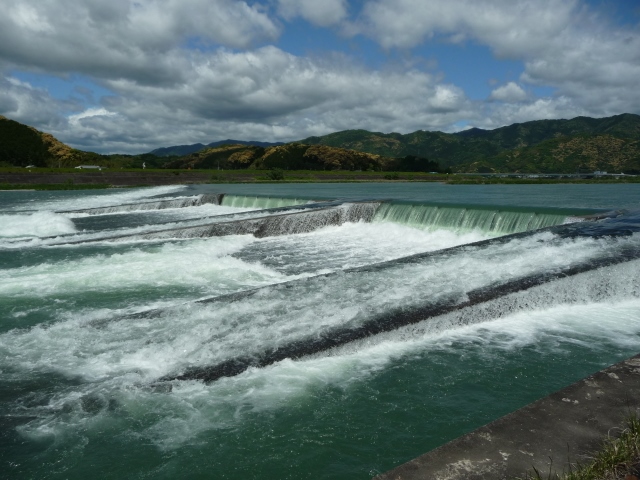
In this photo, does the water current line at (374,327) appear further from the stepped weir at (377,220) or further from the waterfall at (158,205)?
the waterfall at (158,205)

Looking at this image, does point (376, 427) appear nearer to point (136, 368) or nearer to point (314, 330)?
Answer: point (314, 330)

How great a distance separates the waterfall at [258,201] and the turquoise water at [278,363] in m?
11.2

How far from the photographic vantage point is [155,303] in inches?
308

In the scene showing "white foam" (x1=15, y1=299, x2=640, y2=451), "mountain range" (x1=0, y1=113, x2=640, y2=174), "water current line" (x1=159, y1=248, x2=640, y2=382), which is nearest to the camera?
"white foam" (x1=15, y1=299, x2=640, y2=451)

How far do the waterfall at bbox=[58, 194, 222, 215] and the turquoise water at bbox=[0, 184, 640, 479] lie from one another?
429 inches

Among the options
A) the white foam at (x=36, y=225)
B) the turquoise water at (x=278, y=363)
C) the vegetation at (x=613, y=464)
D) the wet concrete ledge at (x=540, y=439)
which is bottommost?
the white foam at (x=36, y=225)

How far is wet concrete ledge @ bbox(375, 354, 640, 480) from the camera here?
2.58 meters

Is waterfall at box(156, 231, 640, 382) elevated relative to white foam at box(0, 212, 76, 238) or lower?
elevated

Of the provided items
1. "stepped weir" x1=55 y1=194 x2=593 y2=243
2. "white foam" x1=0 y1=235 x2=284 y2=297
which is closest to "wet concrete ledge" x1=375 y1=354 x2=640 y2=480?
"white foam" x1=0 y1=235 x2=284 y2=297

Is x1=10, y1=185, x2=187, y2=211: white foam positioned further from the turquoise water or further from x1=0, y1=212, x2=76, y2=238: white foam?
the turquoise water

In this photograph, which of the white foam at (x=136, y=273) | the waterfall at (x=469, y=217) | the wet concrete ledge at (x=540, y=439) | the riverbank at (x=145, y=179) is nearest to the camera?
the wet concrete ledge at (x=540, y=439)

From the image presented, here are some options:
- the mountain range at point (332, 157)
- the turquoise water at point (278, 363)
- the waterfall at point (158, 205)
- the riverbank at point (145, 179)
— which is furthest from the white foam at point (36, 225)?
the mountain range at point (332, 157)

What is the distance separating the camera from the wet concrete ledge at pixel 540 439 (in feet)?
8.46

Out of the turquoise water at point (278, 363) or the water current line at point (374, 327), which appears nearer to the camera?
the turquoise water at point (278, 363)
